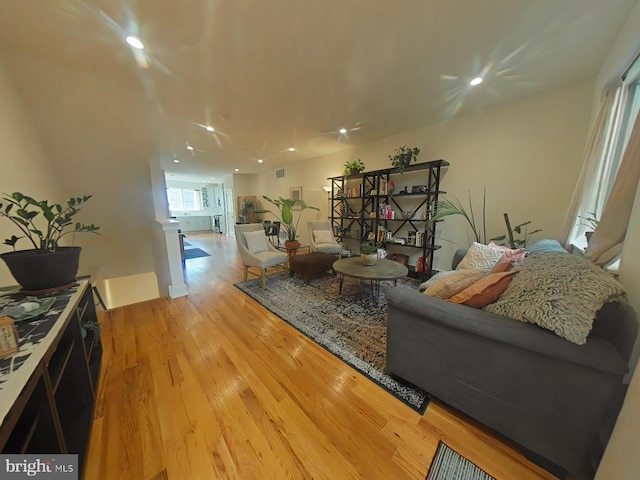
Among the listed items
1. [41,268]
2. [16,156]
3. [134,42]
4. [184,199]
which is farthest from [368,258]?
[184,199]

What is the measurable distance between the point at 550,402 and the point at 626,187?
1.44 metres

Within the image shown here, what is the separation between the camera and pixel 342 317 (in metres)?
2.34

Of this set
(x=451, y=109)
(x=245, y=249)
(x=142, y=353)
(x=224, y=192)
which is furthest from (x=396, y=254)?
→ (x=224, y=192)

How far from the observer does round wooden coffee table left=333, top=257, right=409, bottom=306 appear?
2.32m

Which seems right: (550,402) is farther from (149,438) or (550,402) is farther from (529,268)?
(149,438)

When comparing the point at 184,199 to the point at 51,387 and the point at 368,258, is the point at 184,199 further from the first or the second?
the point at 51,387

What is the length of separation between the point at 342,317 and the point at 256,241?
1.87 metres

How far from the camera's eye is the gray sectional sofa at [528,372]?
0.88 meters

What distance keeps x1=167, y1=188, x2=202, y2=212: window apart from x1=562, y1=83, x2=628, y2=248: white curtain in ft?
38.8

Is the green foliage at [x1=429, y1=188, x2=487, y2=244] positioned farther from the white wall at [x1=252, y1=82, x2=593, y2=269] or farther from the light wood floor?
the light wood floor

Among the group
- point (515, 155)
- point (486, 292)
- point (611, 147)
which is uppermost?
point (515, 155)

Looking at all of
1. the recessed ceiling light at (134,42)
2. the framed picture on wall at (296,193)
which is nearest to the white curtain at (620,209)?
the recessed ceiling light at (134,42)

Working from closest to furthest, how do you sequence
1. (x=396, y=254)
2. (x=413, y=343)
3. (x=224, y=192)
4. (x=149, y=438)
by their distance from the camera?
1. (x=149, y=438)
2. (x=413, y=343)
3. (x=396, y=254)
4. (x=224, y=192)

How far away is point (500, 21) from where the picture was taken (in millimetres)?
1540
